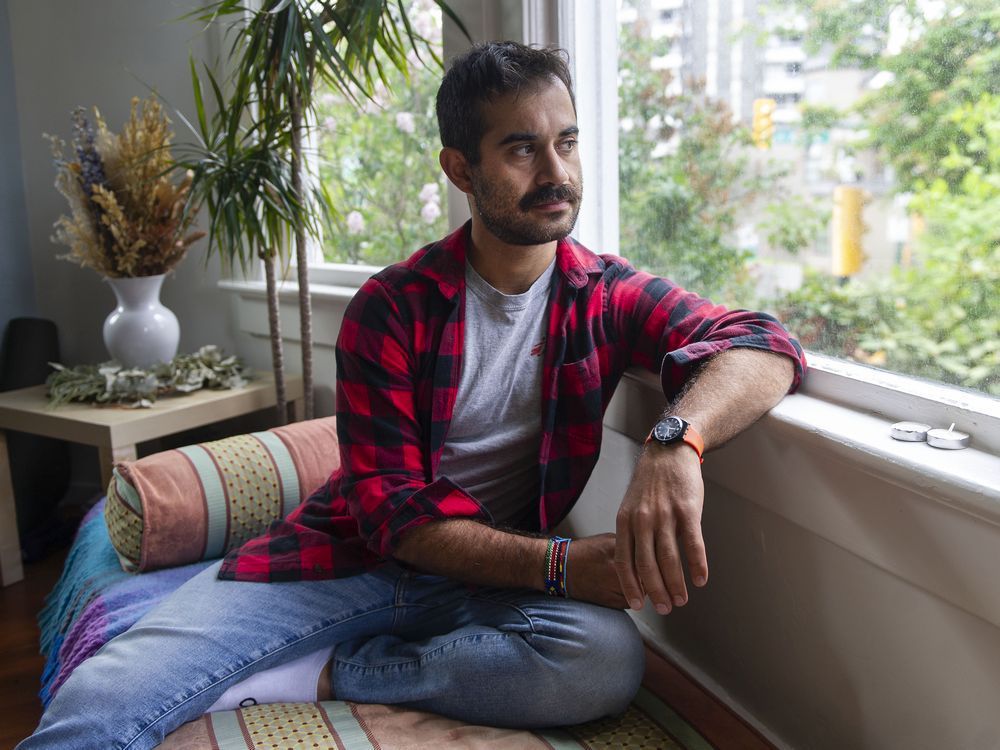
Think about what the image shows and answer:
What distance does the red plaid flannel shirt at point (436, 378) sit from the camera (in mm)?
1461

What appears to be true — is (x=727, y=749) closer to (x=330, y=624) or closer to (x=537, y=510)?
(x=537, y=510)

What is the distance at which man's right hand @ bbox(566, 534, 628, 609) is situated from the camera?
4.46 feet

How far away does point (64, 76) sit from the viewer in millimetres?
3000

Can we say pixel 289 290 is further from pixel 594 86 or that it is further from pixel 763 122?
pixel 763 122

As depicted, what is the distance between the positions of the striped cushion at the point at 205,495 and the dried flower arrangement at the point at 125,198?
2.42ft

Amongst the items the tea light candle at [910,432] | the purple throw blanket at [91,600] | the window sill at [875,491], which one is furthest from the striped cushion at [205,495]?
the tea light candle at [910,432]

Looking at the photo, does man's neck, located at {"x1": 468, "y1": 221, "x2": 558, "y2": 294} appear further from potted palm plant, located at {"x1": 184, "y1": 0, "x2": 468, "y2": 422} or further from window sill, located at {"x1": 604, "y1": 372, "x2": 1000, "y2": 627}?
potted palm plant, located at {"x1": 184, "y1": 0, "x2": 468, "y2": 422}

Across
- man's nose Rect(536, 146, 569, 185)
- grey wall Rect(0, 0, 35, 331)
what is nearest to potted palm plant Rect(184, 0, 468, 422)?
man's nose Rect(536, 146, 569, 185)

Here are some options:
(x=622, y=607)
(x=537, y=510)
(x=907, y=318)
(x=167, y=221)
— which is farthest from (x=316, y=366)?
(x=907, y=318)

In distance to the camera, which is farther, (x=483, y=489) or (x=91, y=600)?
(x=91, y=600)

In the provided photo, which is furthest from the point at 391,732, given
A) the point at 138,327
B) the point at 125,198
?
the point at 125,198

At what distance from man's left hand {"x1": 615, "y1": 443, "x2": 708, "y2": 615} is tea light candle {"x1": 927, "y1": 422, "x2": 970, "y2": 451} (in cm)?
29

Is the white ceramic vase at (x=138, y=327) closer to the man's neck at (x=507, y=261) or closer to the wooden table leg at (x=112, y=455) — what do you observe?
the wooden table leg at (x=112, y=455)

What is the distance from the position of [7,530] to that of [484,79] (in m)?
1.97
